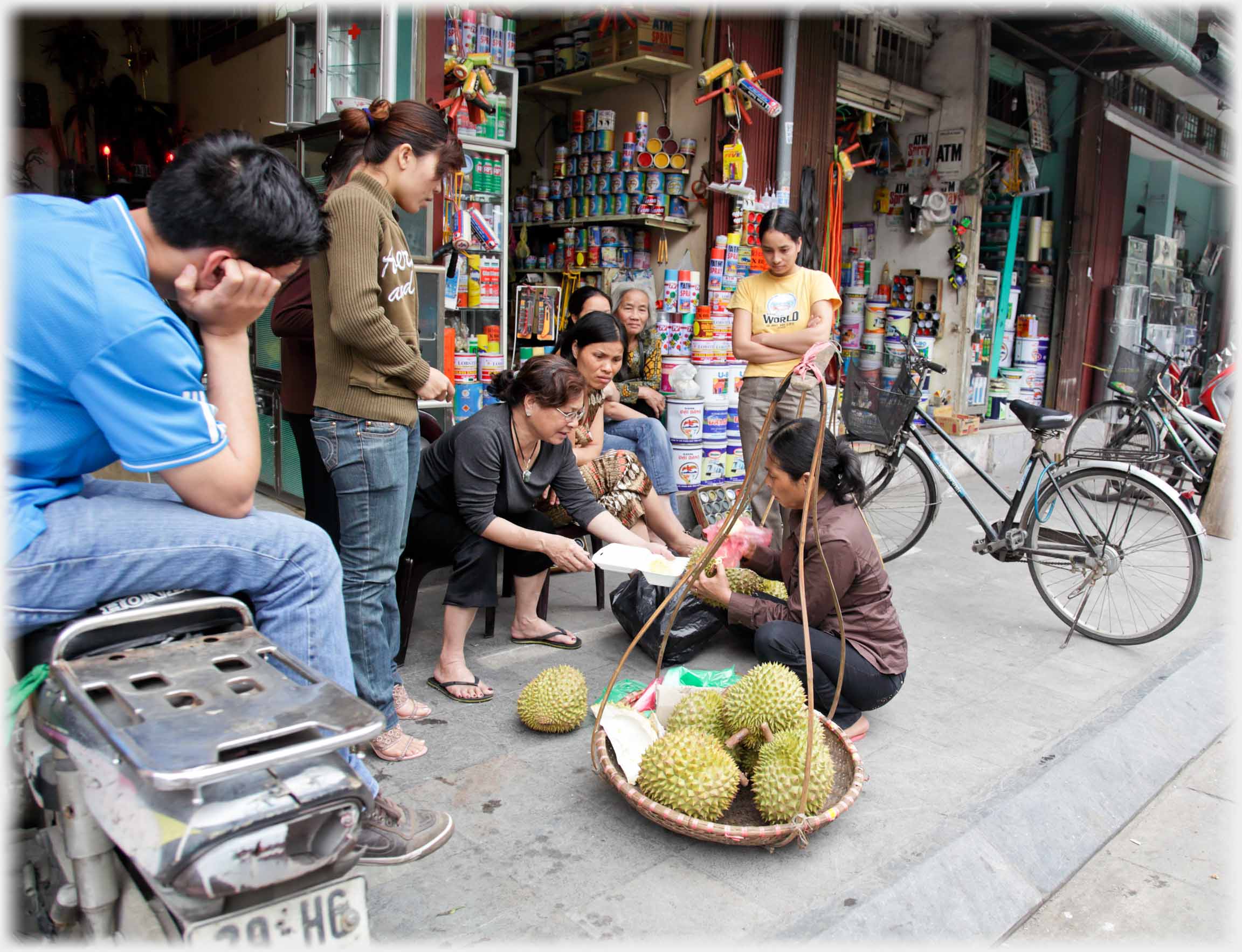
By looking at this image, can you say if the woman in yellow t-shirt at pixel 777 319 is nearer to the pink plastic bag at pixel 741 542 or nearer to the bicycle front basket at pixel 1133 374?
the pink plastic bag at pixel 741 542

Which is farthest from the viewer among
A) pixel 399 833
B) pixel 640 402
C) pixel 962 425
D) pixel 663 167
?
pixel 962 425

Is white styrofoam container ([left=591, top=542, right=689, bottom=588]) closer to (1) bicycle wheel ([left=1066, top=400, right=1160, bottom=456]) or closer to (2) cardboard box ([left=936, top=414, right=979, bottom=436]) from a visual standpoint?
(1) bicycle wheel ([left=1066, top=400, right=1160, bottom=456])

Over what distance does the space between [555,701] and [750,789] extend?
0.69 m

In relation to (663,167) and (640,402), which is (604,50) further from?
(640,402)

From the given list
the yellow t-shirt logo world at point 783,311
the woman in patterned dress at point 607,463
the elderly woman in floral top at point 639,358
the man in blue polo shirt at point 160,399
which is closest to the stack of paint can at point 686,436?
the elderly woman in floral top at point 639,358

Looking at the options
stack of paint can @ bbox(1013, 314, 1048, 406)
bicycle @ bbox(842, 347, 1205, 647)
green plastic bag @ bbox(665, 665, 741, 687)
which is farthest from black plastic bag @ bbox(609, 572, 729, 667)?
stack of paint can @ bbox(1013, 314, 1048, 406)

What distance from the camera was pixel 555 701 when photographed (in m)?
2.88

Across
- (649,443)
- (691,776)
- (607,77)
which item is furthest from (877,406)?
(607,77)

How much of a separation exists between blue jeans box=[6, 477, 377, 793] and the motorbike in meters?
0.05

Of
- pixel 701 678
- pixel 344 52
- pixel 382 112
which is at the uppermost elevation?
pixel 344 52

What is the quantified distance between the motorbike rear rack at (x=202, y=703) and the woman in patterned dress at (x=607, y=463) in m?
2.34

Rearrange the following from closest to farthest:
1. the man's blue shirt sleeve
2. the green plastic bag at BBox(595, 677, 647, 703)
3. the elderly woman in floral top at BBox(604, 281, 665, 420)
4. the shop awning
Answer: the man's blue shirt sleeve → the green plastic bag at BBox(595, 677, 647, 703) → the elderly woman in floral top at BBox(604, 281, 665, 420) → the shop awning

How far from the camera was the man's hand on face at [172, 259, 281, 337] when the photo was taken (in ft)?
5.33

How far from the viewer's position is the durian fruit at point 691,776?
227 centimetres
